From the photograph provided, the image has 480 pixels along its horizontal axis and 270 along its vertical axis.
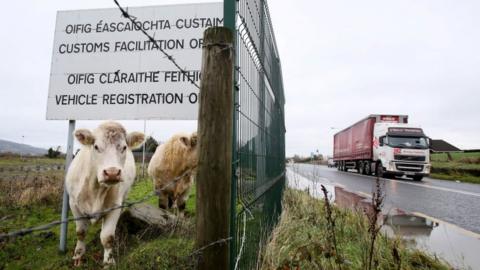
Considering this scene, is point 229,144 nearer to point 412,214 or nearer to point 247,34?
point 247,34

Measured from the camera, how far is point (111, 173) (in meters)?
3.38

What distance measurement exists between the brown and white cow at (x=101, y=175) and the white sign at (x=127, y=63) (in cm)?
41

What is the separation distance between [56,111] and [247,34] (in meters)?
2.98

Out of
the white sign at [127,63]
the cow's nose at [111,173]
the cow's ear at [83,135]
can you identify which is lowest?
the cow's nose at [111,173]

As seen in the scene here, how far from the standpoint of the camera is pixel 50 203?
7.99 metres

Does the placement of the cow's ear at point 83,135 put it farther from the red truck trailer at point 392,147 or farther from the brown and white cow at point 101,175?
the red truck trailer at point 392,147

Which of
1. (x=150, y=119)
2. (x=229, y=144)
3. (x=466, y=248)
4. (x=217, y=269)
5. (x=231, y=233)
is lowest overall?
(x=466, y=248)

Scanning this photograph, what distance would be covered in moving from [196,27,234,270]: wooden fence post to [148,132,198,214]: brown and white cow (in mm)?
4751

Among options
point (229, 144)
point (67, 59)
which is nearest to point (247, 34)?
point (229, 144)

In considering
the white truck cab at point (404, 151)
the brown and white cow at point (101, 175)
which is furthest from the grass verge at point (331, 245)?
the white truck cab at point (404, 151)

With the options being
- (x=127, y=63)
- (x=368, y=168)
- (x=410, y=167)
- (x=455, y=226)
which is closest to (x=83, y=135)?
(x=127, y=63)

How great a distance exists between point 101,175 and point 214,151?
213 cm

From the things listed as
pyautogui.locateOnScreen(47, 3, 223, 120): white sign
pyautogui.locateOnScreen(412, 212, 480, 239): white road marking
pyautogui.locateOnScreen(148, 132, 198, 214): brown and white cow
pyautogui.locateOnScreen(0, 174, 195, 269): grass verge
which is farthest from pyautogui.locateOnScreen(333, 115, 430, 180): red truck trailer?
pyautogui.locateOnScreen(47, 3, 223, 120): white sign

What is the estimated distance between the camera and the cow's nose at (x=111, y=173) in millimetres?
3370
